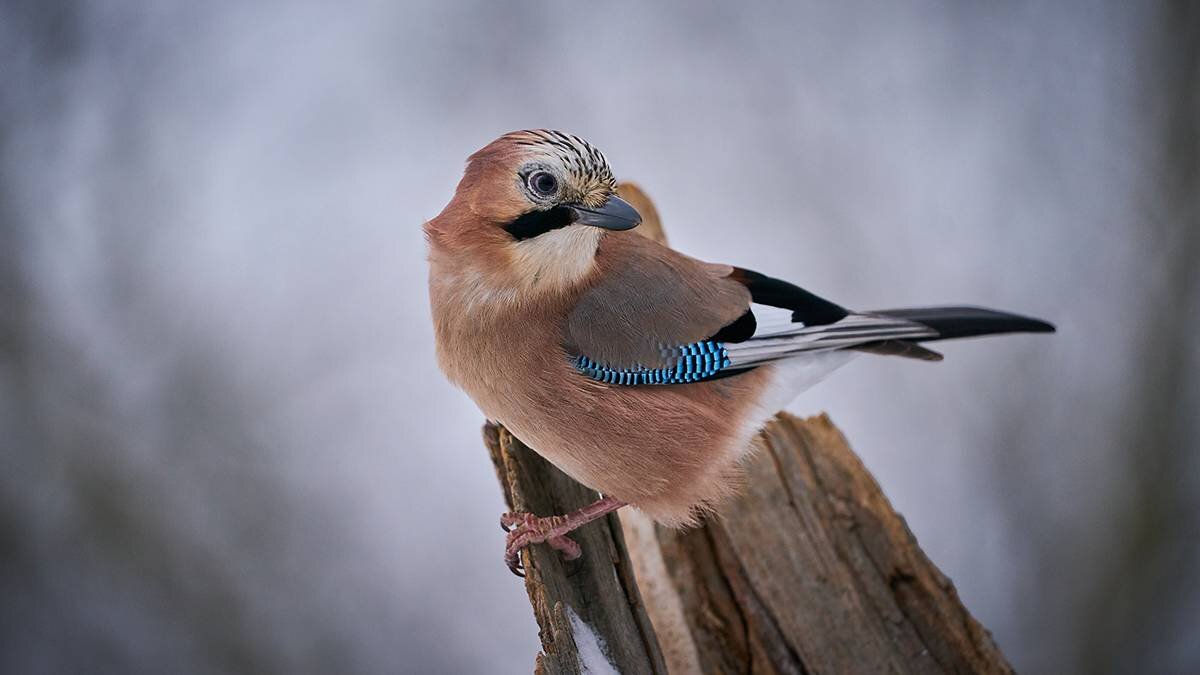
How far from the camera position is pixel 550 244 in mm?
2508

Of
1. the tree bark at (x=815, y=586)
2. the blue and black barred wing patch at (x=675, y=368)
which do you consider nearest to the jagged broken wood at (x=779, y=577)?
the tree bark at (x=815, y=586)

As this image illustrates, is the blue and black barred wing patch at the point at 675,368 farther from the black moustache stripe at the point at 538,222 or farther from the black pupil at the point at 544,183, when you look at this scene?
the black pupil at the point at 544,183

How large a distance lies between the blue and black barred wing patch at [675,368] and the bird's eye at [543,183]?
0.47 meters

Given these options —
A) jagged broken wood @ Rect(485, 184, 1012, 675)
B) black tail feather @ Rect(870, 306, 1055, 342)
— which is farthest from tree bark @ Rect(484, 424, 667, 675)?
black tail feather @ Rect(870, 306, 1055, 342)

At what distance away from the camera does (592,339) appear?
263cm

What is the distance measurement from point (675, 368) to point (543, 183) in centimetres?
66

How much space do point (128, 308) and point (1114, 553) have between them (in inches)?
170

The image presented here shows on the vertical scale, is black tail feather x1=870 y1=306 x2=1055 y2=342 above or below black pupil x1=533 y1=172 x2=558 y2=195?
below

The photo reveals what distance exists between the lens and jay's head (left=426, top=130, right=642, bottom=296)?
2.36 metres

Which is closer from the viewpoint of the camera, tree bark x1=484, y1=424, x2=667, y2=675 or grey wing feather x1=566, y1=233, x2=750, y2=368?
tree bark x1=484, y1=424, x2=667, y2=675

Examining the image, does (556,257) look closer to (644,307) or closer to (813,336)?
(644,307)

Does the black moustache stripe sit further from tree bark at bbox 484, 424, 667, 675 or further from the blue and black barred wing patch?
tree bark at bbox 484, 424, 667, 675

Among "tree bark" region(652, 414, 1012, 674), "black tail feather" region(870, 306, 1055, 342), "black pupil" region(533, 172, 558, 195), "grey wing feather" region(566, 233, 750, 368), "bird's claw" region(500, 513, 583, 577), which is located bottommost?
"tree bark" region(652, 414, 1012, 674)

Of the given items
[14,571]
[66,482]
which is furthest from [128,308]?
[14,571]
